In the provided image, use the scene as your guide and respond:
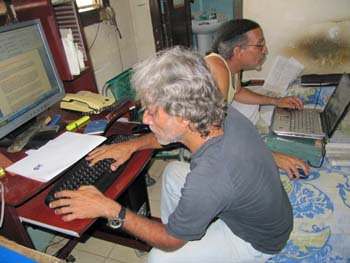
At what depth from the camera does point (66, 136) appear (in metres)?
1.20

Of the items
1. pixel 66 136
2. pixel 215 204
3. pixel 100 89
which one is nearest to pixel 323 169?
pixel 215 204

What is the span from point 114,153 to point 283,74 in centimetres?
143

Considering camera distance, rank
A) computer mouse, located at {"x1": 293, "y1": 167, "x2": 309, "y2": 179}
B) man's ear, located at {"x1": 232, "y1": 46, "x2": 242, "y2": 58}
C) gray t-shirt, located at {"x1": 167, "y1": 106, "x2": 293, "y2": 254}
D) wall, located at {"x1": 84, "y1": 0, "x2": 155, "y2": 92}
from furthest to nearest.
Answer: wall, located at {"x1": 84, "y1": 0, "x2": 155, "y2": 92} < man's ear, located at {"x1": 232, "y1": 46, "x2": 242, "y2": 58} < computer mouse, located at {"x1": 293, "y1": 167, "x2": 309, "y2": 179} < gray t-shirt, located at {"x1": 167, "y1": 106, "x2": 293, "y2": 254}

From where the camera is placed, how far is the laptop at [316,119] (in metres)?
1.34

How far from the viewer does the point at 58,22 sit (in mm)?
1438

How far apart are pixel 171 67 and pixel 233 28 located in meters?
1.02

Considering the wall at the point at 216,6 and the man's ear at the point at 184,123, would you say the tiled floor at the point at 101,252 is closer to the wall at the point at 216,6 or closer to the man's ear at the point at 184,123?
the man's ear at the point at 184,123

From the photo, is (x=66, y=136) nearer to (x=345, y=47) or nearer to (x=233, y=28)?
(x=233, y=28)

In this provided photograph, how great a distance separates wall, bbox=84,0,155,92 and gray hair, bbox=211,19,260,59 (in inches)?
39.0

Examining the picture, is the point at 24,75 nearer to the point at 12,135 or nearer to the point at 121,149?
the point at 12,135

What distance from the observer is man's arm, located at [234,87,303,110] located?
5.71ft

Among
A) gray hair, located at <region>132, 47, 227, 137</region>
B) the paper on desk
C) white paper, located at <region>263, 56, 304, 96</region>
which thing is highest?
gray hair, located at <region>132, 47, 227, 137</region>

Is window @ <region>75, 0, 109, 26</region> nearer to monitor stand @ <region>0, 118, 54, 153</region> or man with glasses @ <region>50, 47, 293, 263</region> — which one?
monitor stand @ <region>0, 118, 54, 153</region>

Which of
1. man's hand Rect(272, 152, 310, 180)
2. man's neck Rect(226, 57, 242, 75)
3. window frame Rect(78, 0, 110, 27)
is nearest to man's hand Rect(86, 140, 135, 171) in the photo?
man's hand Rect(272, 152, 310, 180)
